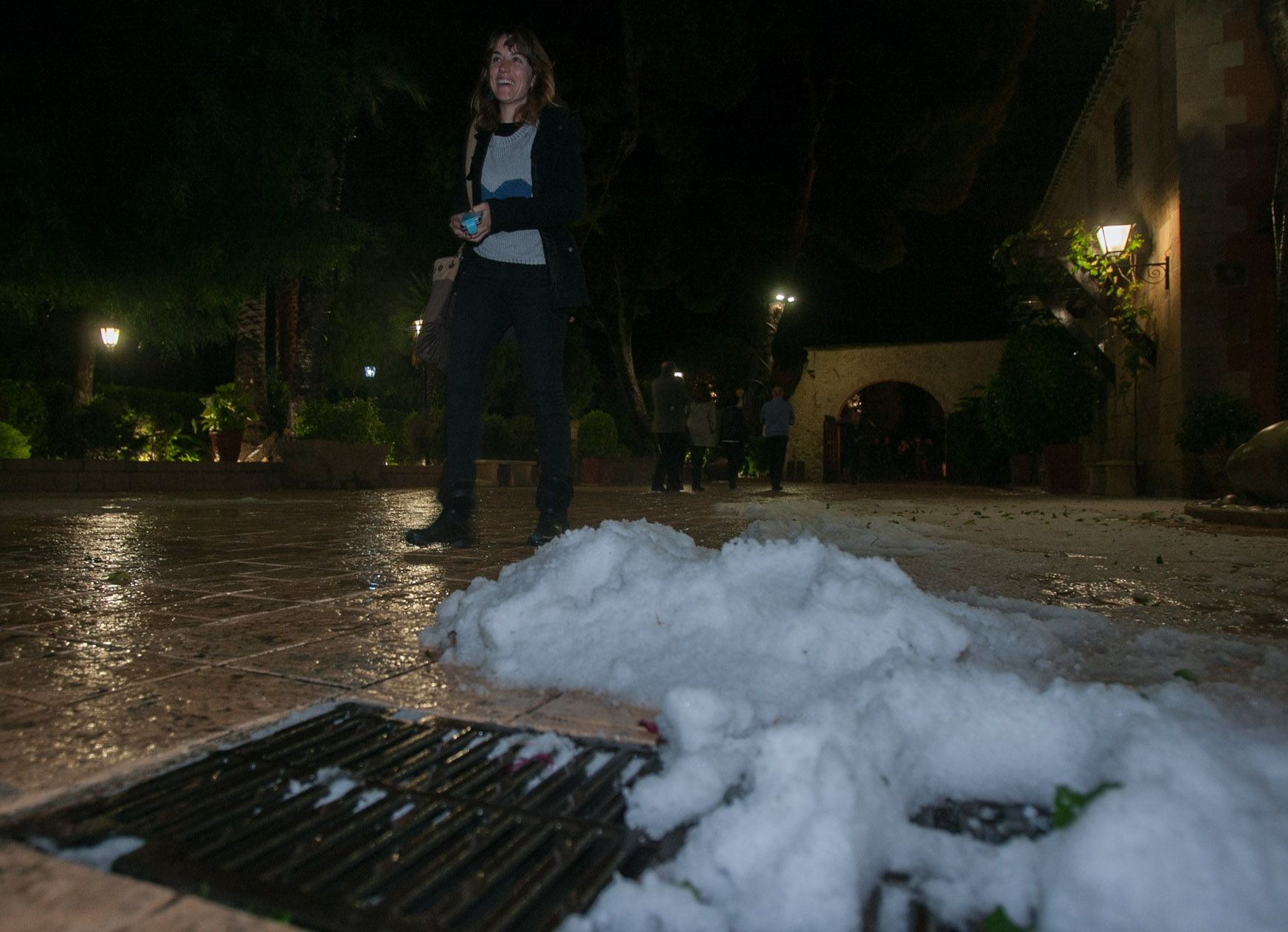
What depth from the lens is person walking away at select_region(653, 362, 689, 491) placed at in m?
9.73

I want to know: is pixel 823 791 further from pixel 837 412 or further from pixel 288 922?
pixel 837 412

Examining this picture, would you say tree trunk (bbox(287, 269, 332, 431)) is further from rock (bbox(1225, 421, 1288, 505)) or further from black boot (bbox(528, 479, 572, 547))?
rock (bbox(1225, 421, 1288, 505))

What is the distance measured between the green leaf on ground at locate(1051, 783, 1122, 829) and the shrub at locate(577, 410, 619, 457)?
14.1 metres

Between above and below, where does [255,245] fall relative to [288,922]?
above

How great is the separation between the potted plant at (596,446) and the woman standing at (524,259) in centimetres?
1110

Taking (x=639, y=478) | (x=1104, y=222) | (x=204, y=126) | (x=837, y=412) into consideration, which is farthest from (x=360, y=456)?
(x=837, y=412)

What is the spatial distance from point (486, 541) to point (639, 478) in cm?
1186

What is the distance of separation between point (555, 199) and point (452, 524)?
59.2 inches

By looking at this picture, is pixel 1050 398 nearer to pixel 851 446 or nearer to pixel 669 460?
pixel 851 446

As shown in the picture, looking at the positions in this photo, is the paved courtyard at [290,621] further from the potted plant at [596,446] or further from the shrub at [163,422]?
the potted plant at [596,446]

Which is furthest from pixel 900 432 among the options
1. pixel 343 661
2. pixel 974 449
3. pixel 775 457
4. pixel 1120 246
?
pixel 343 661

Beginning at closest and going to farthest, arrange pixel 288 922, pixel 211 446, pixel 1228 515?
pixel 288 922, pixel 1228 515, pixel 211 446

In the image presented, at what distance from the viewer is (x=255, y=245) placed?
143 inches

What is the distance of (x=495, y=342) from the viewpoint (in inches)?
137
